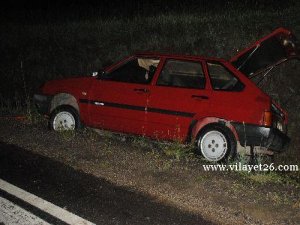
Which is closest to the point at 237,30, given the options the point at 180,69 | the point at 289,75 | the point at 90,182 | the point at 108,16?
the point at 289,75

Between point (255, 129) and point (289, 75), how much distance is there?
552cm

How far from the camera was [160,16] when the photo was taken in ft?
57.1

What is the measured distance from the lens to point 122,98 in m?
7.26

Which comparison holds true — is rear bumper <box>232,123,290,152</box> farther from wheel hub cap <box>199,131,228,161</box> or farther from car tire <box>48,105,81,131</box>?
car tire <box>48,105,81,131</box>

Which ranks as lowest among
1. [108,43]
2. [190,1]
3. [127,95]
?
[127,95]

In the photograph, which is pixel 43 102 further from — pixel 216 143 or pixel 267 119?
pixel 267 119

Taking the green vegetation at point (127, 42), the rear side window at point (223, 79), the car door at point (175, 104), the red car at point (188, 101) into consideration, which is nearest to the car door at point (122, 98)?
the red car at point (188, 101)

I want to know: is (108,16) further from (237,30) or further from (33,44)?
(237,30)

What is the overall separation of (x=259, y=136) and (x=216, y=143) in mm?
673

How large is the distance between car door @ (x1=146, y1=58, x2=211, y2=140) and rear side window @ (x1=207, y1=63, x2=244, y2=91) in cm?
29

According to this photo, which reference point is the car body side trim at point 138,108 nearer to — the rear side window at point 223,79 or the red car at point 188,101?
the red car at point 188,101

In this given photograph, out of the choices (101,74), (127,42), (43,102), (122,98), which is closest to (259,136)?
(122,98)

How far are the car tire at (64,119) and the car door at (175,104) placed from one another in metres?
1.46

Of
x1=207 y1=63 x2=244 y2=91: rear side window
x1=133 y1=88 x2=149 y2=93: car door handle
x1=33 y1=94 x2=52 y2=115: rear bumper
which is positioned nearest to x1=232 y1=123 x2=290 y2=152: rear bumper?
x1=207 y1=63 x2=244 y2=91: rear side window
